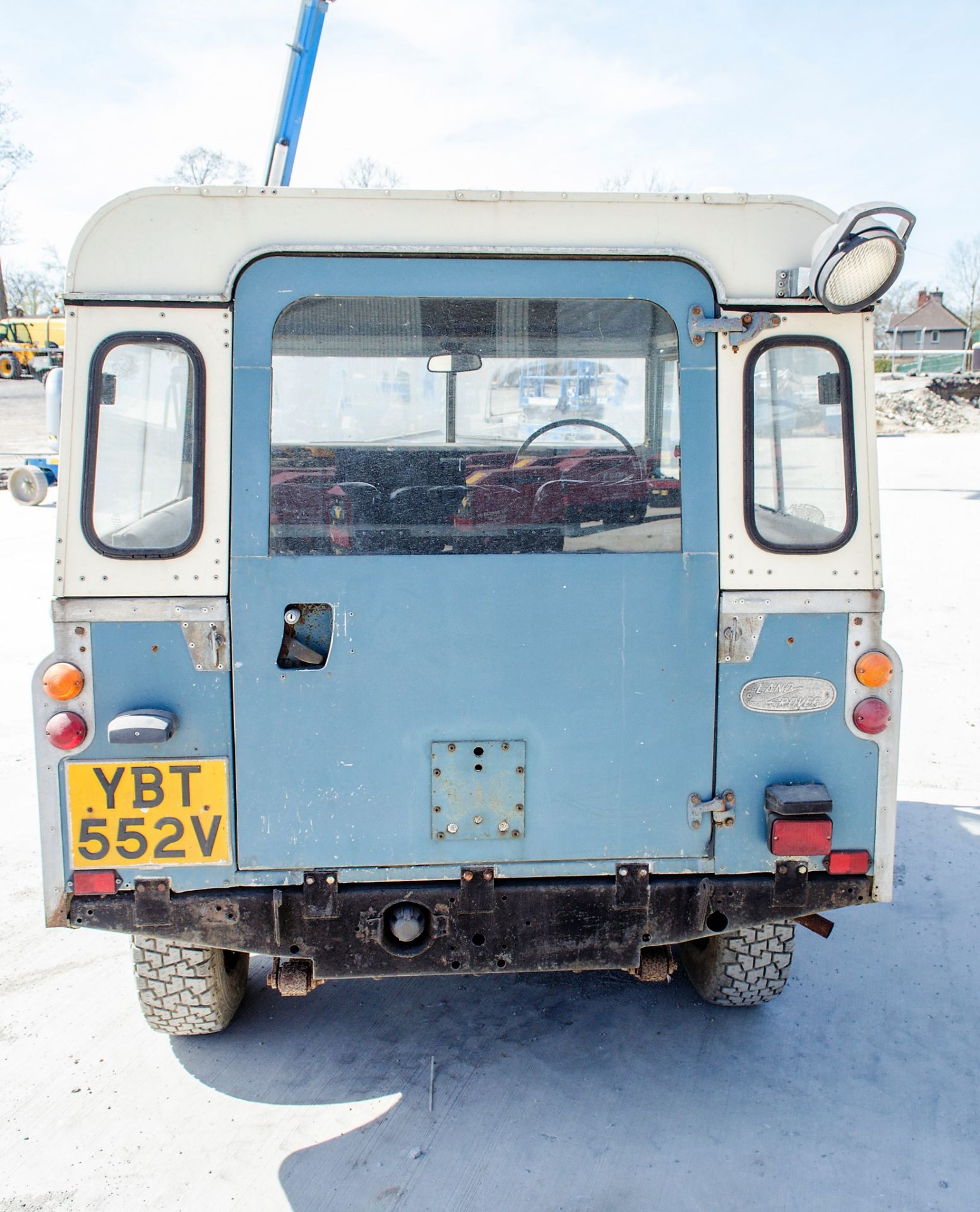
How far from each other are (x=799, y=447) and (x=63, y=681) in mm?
2192

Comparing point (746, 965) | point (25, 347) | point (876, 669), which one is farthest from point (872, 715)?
point (25, 347)

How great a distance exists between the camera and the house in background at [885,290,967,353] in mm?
75250

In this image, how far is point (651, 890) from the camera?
9.52 feet

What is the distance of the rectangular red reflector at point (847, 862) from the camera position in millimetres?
2938

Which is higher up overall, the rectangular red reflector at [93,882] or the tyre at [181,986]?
the rectangular red reflector at [93,882]

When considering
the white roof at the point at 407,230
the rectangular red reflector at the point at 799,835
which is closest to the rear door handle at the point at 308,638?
the white roof at the point at 407,230

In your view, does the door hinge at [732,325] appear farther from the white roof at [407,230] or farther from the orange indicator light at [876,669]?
the orange indicator light at [876,669]

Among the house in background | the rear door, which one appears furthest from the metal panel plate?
the house in background

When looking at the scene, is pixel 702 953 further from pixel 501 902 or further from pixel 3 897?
pixel 3 897

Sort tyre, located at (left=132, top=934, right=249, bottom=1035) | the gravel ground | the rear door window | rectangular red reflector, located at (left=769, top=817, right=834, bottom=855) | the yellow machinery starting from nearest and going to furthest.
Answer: the rear door window < rectangular red reflector, located at (left=769, top=817, right=834, bottom=855) < tyre, located at (left=132, top=934, right=249, bottom=1035) < the gravel ground < the yellow machinery

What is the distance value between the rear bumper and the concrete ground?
49 cm

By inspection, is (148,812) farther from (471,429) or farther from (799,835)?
(799,835)

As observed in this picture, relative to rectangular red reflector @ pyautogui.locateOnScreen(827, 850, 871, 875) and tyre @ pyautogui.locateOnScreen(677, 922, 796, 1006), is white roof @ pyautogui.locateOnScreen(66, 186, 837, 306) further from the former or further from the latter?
tyre @ pyautogui.locateOnScreen(677, 922, 796, 1006)

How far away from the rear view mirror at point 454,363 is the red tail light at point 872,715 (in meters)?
1.49
